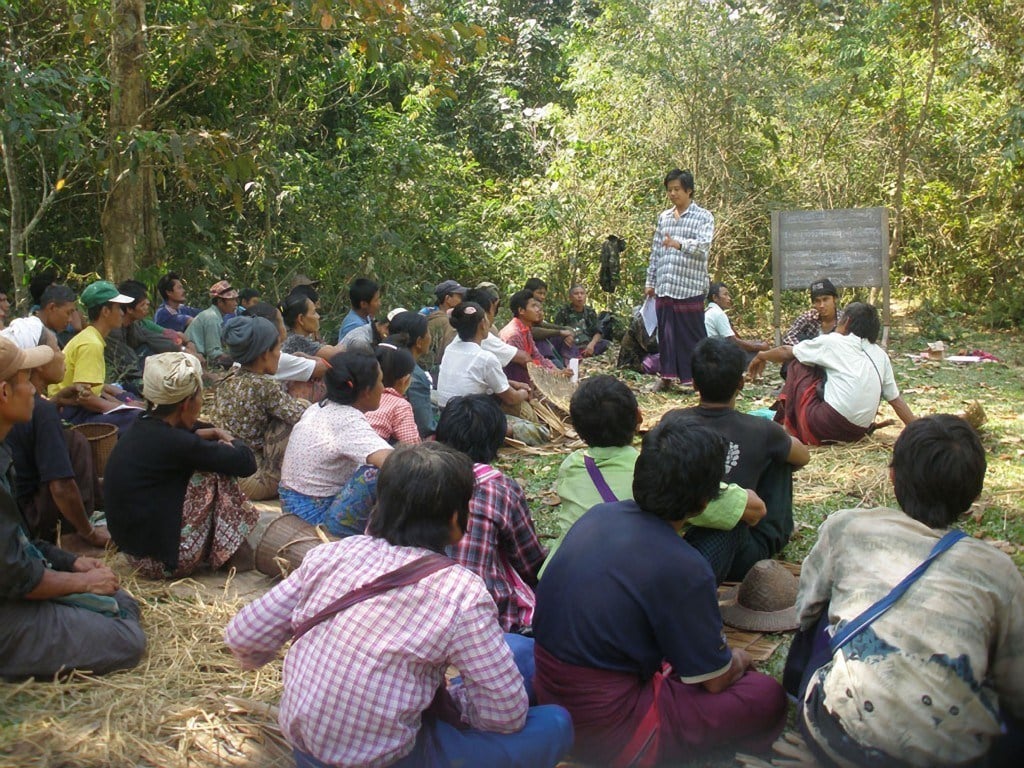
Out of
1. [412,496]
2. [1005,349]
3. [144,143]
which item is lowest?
[1005,349]

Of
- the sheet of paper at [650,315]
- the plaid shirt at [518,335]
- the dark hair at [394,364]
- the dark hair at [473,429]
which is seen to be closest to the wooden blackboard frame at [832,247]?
the sheet of paper at [650,315]

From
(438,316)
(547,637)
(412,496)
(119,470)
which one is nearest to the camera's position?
(412,496)

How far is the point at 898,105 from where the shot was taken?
555 inches

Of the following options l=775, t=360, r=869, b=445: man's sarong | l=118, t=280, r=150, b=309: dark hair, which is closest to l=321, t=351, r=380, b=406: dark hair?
l=775, t=360, r=869, b=445: man's sarong

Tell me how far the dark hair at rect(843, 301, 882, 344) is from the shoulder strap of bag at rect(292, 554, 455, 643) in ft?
16.1

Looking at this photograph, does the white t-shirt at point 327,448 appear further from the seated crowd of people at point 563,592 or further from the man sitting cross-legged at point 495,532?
→ the man sitting cross-legged at point 495,532

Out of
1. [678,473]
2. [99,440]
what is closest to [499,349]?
[99,440]

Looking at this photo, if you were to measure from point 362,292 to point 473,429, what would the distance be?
162 inches

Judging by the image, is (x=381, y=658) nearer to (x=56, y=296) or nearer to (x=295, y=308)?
(x=295, y=308)

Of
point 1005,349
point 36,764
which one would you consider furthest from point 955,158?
point 36,764

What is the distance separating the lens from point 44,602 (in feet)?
11.8

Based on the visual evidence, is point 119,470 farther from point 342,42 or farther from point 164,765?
point 342,42

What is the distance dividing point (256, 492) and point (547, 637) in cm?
341

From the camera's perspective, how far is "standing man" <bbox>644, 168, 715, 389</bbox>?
31.2 ft
